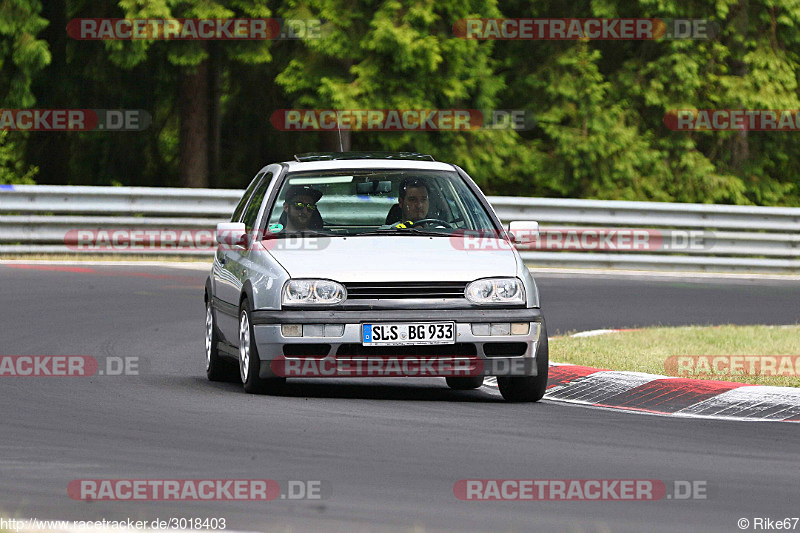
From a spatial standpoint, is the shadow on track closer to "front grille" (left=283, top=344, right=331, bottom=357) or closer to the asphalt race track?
the asphalt race track

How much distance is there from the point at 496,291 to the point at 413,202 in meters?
1.51

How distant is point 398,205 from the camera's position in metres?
12.2

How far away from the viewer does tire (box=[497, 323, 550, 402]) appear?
10930 millimetres

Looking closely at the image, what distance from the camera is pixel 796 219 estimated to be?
26.2 m

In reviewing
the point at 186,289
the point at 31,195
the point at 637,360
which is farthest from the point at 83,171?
the point at 637,360

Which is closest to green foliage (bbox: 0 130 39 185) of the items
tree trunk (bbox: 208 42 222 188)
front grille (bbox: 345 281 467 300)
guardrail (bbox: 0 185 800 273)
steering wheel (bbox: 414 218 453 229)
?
tree trunk (bbox: 208 42 222 188)

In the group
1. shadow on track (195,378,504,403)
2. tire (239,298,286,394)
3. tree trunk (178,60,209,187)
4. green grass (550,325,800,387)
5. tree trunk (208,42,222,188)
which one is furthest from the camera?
tree trunk (208,42,222,188)

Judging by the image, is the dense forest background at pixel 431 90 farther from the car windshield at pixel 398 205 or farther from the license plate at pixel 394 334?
the license plate at pixel 394 334

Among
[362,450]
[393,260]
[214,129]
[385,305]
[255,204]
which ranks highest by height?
[214,129]

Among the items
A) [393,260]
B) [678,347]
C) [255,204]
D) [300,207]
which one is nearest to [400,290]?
[393,260]

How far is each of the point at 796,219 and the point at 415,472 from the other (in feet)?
62.7

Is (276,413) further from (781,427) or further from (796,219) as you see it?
(796,219)

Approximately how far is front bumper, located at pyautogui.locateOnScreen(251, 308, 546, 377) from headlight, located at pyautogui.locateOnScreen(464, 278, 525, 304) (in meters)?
0.06

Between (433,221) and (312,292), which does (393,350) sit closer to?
(312,292)
